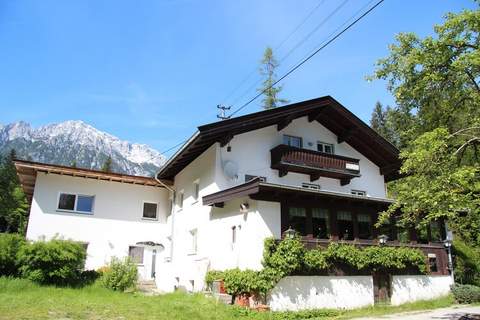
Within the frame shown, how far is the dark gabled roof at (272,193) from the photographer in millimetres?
14594

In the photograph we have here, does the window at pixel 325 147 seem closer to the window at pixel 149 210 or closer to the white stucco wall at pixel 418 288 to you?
the white stucco wall at pixel 418 288

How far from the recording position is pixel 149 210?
82.9 ft

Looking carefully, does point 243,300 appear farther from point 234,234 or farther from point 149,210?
point 149,210

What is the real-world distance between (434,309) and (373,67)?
409 inches

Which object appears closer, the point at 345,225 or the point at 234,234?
the point at 234,234

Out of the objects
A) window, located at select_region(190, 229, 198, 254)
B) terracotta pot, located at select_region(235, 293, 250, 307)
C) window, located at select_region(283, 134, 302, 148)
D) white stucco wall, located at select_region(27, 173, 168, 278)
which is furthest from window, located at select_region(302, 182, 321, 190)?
white stucco wall, located at select_region(27, 173, 168, 278)

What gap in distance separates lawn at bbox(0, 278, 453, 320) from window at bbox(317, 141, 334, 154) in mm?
→ 8928

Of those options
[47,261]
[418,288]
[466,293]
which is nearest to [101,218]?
[47,261]

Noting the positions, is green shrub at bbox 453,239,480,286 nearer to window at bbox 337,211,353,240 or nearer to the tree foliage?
the tree foliage

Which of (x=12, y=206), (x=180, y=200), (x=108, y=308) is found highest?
(x=12, y=206)

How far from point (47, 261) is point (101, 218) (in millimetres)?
6891

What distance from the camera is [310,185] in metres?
20.6

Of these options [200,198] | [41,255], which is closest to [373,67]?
[200,198]

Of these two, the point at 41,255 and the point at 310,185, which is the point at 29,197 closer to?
the point at 41,255
